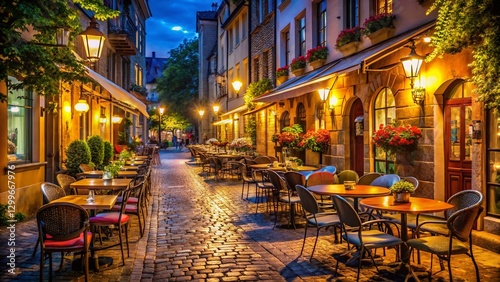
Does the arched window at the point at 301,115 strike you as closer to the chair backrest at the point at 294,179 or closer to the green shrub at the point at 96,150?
the green shrub at the point at 96,150

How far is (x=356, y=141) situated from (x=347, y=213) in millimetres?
7384

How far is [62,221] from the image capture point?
4793 millimetres

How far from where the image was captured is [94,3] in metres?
7.15

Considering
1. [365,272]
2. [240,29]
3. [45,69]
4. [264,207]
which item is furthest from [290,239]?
[240,29]

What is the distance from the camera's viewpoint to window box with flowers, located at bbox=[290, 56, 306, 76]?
604 inches

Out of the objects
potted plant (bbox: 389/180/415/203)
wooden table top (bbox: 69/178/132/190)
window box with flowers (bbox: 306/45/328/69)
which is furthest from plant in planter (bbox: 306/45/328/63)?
potted plant (bbox: 389/180/415/203)

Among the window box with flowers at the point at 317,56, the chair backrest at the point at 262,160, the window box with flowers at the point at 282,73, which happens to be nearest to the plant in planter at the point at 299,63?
the window box with flowers at the point at 317,56

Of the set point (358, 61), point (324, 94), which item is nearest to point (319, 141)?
point (324, 94)

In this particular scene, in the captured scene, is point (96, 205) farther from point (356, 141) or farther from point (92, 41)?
point (356, 141)

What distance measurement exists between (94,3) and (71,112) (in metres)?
6.92

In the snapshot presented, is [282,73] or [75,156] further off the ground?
[282,73]

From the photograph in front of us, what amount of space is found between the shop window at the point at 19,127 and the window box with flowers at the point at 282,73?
1003cm

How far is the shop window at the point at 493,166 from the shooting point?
6832 millimetres

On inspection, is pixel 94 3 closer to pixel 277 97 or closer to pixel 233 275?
pixel 233 275
